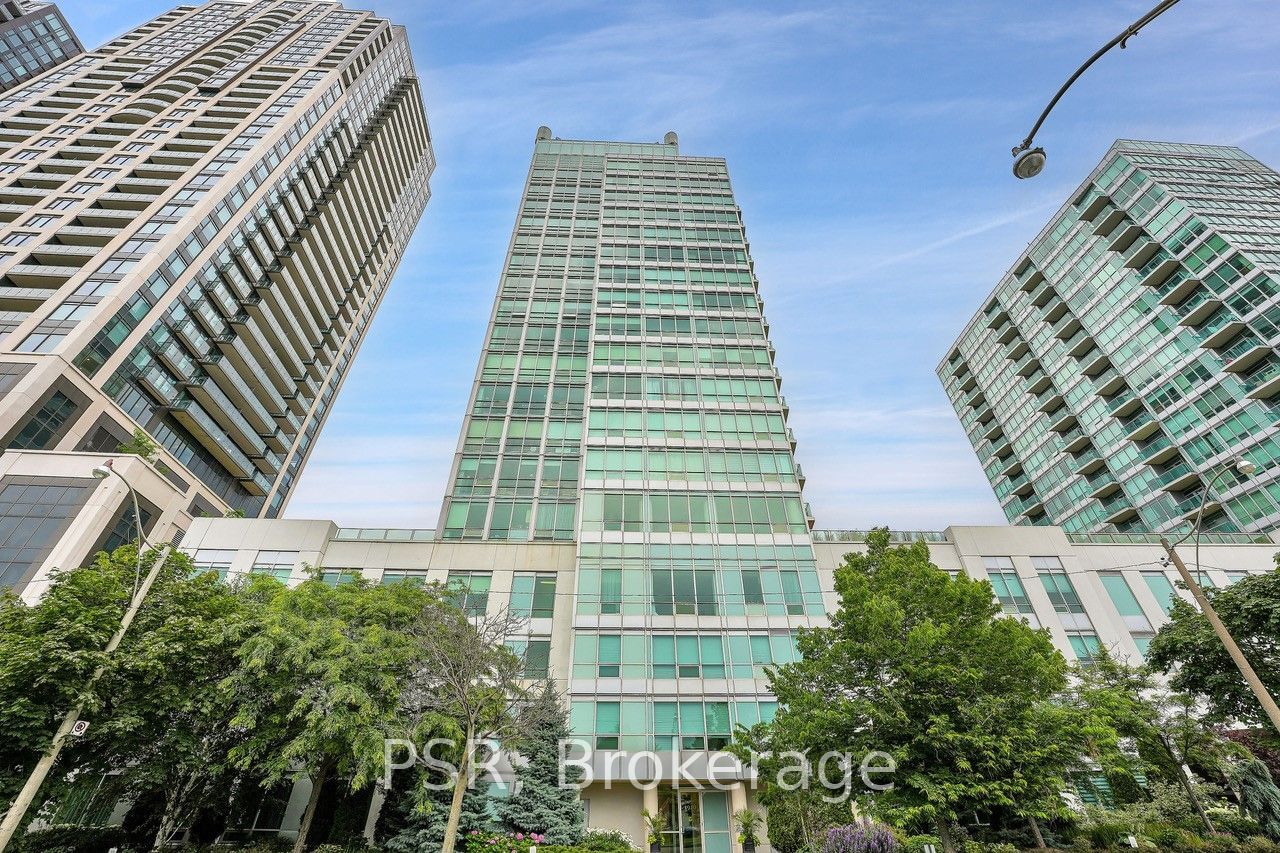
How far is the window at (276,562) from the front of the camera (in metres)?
32.2

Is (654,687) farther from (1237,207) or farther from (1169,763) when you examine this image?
Result: (1237,207)

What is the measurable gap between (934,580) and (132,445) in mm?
53379

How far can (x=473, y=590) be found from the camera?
3183 cm

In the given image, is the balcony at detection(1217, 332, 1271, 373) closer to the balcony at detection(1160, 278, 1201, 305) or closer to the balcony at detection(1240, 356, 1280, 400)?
the balcony at detection(1240, 356, 1280, 400)

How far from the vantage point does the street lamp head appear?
8766 mm

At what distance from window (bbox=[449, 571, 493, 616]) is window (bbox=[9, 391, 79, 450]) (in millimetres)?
30280

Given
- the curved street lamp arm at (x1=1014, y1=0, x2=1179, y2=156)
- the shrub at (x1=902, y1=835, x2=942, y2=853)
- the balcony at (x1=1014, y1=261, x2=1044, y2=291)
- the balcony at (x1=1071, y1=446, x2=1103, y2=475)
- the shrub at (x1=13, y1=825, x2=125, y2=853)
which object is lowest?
the shrub at (x1=902, y1=835, x2=942, y2=853)

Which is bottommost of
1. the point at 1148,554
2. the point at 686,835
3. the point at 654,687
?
the point at 686,835

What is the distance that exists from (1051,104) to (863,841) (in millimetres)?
16784

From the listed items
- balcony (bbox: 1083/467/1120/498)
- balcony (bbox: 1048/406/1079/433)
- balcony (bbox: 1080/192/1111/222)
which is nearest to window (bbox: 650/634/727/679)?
balcony (bbox: 1083/467/1120/498)

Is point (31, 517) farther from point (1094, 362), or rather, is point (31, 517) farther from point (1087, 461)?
point (1094, 362)

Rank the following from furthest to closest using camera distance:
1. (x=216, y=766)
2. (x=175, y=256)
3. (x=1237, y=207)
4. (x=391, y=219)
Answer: (x=391, y=219) → (x=1237, y=207) → (x=175, y=256) → (x=216, y=766)

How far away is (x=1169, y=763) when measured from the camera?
2300cm

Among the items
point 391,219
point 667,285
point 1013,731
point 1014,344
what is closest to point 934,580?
point 1013,731
